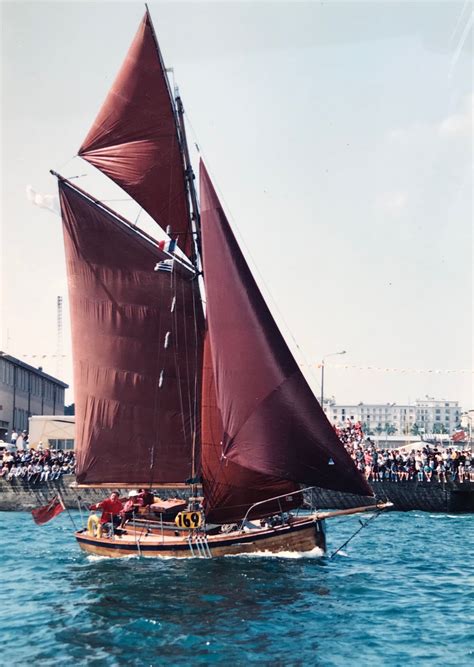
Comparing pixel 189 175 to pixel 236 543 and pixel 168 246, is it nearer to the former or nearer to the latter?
pixel 168 246

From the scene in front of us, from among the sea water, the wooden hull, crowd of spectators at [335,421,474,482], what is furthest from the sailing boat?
crowd of spectators at [335,421,474,482]

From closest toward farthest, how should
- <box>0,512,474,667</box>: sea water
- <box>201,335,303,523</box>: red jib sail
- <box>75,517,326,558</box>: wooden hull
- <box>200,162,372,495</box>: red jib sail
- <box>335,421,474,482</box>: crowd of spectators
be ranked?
<box>0,512,474,667</box>: sea water
<box>200,162,372,495</box>: red jib sail
<box>75,517,326,558</box>: wooden hull
<box>201,335,303,523</box>: red jib sail
<box>335,421,474,482</box>: crowd of spectators

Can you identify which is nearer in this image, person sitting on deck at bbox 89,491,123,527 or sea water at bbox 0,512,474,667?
sea water at bbox 0,512,474,667

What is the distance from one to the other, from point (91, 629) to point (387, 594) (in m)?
8.71

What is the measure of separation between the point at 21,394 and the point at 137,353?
49302 mm

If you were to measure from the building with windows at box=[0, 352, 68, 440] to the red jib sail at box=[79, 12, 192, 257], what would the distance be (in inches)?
1679

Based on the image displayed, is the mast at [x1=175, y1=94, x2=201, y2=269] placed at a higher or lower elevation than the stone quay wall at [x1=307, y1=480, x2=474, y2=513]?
higher

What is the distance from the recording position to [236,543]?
25.3 m

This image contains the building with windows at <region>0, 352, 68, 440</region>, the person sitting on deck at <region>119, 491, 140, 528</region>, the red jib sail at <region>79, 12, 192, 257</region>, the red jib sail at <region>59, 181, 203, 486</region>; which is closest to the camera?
the person sitting on deck at <region>119, 491, 140, 528</region>

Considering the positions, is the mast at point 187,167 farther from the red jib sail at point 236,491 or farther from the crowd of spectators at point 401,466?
the crowd of spectators at point 401,466

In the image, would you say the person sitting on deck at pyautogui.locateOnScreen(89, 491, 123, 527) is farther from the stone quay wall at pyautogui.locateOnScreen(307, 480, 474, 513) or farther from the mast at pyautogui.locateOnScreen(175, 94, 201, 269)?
the stone quay wall at pyautogui.locateOnScreen(307, 480, 474, 513)

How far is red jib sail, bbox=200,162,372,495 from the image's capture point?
24.1m

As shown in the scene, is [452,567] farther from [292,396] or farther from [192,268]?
[192,268]

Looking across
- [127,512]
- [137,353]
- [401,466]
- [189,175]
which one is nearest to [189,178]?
[189,175]
